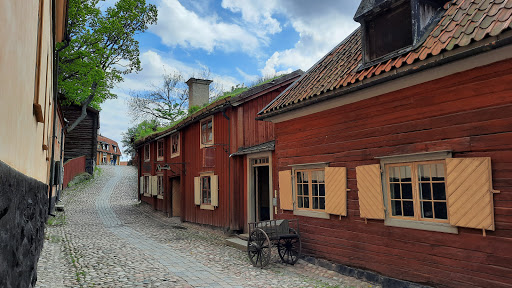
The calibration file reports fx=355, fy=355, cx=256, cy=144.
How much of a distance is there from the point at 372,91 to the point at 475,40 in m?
2.08

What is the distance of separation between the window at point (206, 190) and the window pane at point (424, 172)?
9.46 m

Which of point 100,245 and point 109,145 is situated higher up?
point 109,145

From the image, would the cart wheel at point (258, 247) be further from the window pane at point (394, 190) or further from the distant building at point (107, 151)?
the distant building at point (107, 151)

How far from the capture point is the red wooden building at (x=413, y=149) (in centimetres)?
500

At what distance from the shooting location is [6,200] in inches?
86.5

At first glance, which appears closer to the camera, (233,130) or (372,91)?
(372,91)

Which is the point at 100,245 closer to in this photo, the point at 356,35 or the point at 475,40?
the point at 356,35

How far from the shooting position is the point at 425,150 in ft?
19.2

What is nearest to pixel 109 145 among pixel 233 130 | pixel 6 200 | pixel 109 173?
pixel 109 173

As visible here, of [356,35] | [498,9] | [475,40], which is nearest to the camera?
[475,40]

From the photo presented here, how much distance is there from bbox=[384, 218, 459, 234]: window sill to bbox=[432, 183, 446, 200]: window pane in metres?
0.42

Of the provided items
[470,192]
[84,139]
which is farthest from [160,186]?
[470,192]

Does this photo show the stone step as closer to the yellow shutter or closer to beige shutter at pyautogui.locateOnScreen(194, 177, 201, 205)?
the yellow shutter

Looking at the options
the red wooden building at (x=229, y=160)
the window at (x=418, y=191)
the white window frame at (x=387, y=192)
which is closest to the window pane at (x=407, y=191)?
the window at (x=418, y=191)
